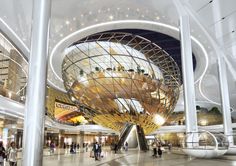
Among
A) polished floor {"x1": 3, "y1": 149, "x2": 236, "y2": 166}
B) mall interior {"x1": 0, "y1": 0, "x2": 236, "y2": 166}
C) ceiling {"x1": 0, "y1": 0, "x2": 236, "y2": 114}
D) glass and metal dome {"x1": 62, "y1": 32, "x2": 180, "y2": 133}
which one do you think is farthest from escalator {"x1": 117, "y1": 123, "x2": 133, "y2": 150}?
polished floor {"x1": 3, "y1": 149, "x2": 236, "y2": 166}

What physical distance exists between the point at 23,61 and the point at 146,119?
15.8 m

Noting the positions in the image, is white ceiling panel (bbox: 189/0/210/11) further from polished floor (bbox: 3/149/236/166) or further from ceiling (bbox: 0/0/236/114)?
polished floor (bbox: 3/149/236/166)

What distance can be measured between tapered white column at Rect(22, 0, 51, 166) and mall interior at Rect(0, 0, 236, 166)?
25mm

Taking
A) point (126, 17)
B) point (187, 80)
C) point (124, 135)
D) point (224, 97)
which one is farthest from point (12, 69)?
point (224, 97)

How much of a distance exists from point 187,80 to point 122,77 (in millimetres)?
12899

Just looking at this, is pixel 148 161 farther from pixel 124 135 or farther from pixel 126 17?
pixel 124 135

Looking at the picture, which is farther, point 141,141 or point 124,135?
point 124,135

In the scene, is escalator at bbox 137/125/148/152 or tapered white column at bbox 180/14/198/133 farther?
escalator at bbox 137/125/148/152

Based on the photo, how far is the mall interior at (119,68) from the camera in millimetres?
7480

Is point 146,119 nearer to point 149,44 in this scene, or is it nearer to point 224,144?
point 149,44

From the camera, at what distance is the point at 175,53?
32250mm

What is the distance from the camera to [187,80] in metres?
16.1

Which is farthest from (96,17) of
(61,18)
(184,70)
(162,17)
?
(184,70)

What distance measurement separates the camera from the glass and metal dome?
26.8 m
